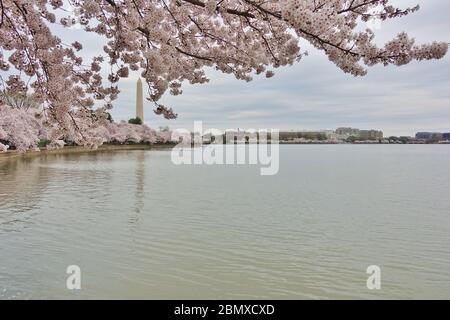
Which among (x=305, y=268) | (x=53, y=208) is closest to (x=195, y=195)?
(x=53, y=208)

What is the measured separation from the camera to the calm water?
9023 mm

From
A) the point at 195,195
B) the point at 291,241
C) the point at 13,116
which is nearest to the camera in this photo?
the point at 291,241

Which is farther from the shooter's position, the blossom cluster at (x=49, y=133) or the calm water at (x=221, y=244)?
the calm water at (x=221, y=244)

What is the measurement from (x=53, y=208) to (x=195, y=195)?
286 inches

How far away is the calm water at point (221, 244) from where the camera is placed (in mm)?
9023

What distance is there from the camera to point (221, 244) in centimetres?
1251

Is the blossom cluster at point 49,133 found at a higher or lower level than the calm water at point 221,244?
higher

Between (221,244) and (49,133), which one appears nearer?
(49,133)

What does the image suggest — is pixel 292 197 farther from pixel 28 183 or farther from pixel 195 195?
pixel 28 183

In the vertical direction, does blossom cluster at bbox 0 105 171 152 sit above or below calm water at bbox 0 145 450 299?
above

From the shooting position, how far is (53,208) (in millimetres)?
18516

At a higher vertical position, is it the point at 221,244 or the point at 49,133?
the point at 49,133

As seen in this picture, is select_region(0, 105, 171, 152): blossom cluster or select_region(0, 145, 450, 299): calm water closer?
select_region(0, 105, 171, 152): blossom cluster
